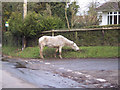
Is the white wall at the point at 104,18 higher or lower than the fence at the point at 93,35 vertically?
higher

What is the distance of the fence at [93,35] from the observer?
18.5 meters

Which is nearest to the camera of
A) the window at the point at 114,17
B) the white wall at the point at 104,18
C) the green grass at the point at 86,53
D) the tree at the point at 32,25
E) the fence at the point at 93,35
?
the green grass at the point at 86,53

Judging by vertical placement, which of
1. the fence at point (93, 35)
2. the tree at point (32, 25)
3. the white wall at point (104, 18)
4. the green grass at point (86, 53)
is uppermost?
the white wall at point (104, 18)

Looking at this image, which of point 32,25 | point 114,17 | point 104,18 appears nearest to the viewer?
point 32,25

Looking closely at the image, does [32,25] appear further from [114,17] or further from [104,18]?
[104,18]

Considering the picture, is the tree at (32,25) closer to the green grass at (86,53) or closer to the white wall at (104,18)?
the green grass at (86,53)

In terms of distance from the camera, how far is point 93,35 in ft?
62.9

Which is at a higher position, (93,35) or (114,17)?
(114,17)

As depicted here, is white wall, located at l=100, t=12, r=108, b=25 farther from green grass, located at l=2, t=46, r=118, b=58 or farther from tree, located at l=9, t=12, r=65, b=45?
green grass, located at l=2, t=46, r=118, b=58

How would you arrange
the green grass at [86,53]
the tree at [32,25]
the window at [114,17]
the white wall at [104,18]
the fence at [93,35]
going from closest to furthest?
the green grass at [86,53], the fence at [93,35], the tree at [32,25], the window at [114,17], the white wall at [104,18]

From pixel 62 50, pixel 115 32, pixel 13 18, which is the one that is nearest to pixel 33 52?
pixel 62 50

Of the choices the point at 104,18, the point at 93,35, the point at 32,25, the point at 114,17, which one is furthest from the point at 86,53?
the point at 104,18

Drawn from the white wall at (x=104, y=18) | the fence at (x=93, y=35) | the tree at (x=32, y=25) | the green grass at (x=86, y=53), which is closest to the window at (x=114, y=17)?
the white wall at (x=104, y=18)

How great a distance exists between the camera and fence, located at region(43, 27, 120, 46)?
60.6 ft
